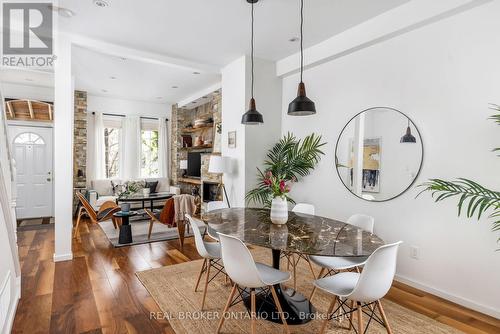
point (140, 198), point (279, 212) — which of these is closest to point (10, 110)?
point (140, 198)

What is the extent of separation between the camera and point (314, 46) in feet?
13.3

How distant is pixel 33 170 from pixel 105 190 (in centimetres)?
150

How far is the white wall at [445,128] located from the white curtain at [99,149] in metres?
6.27

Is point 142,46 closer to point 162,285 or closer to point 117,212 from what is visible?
point 117,212

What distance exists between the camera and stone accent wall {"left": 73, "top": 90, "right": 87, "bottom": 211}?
6824 mm

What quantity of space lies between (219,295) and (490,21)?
353 cm

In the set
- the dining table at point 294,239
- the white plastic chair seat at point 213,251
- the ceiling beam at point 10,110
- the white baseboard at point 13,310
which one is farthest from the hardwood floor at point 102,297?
the ceiling beam at point 10,110

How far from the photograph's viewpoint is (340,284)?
6.59 ft

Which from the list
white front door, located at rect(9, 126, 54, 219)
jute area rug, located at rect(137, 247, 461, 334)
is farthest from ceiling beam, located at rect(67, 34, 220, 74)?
white front door, located at rect(9, 126, 54, 219)

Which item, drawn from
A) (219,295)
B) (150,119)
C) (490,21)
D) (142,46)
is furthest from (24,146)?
(490,21)

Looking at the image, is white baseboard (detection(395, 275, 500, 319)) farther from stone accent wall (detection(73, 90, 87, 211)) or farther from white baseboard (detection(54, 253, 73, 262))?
stone accent wall (detection(73, 90, 87, 211))

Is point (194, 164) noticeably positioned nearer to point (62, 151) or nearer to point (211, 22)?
point (62, 151)

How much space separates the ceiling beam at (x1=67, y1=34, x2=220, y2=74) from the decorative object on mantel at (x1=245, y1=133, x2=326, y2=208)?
1.86 metres

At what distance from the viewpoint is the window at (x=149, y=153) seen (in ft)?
26.5
